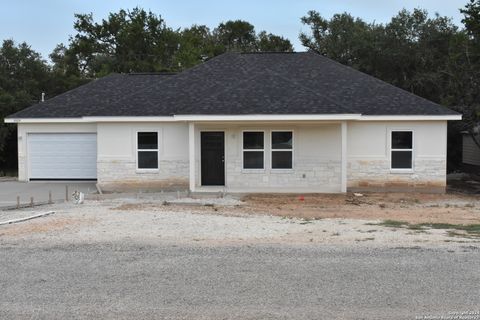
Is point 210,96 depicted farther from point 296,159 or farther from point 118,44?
point 118,44

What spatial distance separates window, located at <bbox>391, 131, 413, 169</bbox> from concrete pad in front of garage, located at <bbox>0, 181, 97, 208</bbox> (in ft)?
37.9

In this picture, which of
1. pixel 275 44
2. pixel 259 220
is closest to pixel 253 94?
pixel 259 220

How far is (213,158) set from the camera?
21.5 meters

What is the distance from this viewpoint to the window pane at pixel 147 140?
70.7 ft

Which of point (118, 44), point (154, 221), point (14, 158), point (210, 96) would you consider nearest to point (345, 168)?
point (210, 96)

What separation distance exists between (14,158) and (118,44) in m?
17.4

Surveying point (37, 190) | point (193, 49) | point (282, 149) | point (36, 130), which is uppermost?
point (193, 49)

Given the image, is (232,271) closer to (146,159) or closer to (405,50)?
(146,159)

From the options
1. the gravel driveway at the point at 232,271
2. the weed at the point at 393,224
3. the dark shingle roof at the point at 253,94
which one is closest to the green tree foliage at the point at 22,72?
the dark shingle roof at the point at 253,94

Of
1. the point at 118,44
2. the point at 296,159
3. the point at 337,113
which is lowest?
the point at 296,159

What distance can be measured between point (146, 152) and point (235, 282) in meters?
14.8

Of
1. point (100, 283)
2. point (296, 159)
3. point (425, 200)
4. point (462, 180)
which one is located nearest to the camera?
point (100, 283)

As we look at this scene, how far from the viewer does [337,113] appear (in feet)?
63.1

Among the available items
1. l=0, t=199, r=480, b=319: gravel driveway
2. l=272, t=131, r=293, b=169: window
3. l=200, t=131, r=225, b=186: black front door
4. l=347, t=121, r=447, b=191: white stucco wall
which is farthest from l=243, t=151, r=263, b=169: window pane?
l=0, t=199, r=480, b=319: gravel driveway
